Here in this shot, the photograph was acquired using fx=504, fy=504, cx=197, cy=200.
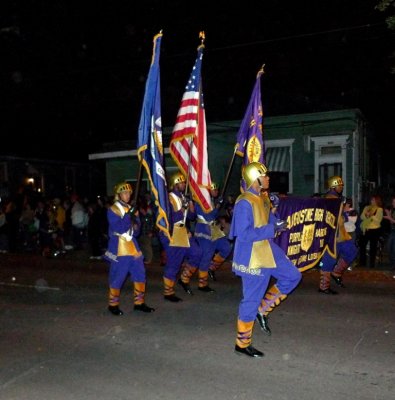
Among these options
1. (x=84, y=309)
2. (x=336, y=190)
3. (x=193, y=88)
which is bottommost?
(x=84, y=309)

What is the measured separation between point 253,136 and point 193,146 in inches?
41.6

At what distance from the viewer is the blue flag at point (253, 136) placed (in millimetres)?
8641

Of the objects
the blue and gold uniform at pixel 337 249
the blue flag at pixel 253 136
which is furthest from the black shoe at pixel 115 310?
the blue and gold uniform at pixel 337 249

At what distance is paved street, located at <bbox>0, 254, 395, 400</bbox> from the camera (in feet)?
15.0

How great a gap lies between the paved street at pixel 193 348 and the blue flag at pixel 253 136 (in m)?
2.41

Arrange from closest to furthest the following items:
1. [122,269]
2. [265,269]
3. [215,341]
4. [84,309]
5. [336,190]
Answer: [265,269] < [215,341] < [122,269] < [84,309] < [336,190]

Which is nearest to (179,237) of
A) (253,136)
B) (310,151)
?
(253,136)

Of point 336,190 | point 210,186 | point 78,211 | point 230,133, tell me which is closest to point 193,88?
point 210,186

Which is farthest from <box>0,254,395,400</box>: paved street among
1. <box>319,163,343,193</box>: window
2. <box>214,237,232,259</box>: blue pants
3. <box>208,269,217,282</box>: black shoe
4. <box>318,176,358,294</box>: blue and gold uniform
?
<box>319,163,343,193</box>: window

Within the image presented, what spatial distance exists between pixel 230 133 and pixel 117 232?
13.5 m

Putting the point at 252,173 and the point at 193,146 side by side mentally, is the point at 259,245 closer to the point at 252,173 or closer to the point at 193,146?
the point at 252,173

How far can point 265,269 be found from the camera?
5.43 metres

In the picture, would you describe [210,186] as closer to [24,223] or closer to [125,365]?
[125,365]

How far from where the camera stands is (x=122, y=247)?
282 inches
